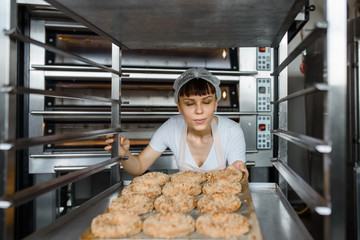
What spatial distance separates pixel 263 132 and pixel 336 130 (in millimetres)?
2078

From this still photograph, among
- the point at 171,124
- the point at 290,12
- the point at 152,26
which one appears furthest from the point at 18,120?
the point at 290,12

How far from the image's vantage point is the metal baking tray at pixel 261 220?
855mm

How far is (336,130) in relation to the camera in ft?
2.16

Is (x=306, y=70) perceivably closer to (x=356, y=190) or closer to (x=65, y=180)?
(x=356, y=190)

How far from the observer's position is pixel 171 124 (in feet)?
6.53

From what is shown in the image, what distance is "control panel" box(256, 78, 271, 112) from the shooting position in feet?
8.82

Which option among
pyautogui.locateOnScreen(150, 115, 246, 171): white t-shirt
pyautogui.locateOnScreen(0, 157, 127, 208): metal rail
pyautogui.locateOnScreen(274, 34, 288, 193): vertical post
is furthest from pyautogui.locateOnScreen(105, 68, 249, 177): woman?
pyautogui.locateOnScreen(0, 157, 127, 208): metal rail

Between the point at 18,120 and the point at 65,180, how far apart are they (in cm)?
181

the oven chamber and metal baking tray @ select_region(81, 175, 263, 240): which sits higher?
the oven chamber

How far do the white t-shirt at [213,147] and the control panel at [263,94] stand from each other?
0.87 m

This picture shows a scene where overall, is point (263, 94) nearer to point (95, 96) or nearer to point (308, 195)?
point (95, 96)

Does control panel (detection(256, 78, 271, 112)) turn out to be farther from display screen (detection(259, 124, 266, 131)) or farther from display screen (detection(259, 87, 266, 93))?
display screen (detection(259, 124, 266, 131))

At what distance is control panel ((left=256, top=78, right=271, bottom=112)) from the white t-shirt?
872mm

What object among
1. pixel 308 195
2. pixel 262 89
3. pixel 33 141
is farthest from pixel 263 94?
pixel 33 141
